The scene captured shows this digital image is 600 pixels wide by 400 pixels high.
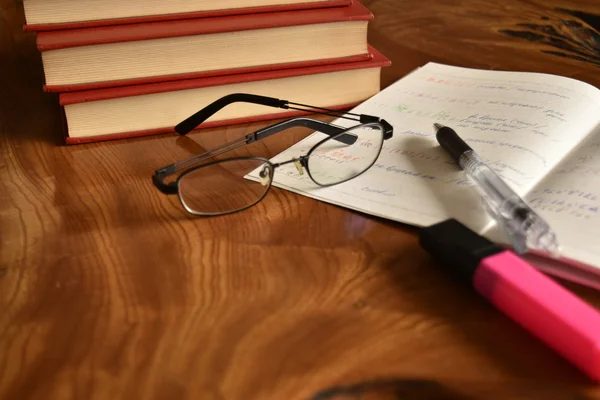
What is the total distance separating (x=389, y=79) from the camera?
86cm

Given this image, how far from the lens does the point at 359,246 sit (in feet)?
1.78

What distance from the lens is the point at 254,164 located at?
665mm

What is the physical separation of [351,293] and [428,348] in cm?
8

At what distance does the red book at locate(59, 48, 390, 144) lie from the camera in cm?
70

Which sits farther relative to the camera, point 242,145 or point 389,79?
point 389,79

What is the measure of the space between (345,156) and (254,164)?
3.7 inches

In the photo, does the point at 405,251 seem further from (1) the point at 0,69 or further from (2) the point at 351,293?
(1) the point at 0,69

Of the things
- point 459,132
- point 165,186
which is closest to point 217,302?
point 165,186

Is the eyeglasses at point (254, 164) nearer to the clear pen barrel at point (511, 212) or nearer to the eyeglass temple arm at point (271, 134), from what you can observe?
the eyeglass temple arm at point (271, 134)

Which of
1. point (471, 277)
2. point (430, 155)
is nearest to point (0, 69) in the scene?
point (430, 155)

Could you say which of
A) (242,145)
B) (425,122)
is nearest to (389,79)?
(425,122)

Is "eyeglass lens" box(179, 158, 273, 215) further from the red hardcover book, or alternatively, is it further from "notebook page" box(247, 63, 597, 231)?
the red hardcover book

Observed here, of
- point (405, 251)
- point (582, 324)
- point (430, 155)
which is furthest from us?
point (430, 155)

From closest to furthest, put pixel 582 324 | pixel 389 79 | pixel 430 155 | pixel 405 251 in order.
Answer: pixel 582 324, pixel 405 251, pixel 430 155, pixel 389 79
